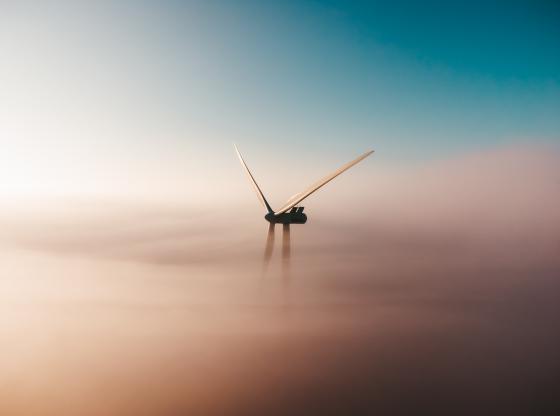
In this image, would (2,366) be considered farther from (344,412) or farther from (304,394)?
(344,412)

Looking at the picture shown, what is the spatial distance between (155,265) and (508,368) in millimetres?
136916

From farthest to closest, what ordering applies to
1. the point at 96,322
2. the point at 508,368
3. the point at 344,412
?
the point at 96,322 < the point at 508,368 < the point at 344,412

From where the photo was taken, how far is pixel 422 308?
121 meters

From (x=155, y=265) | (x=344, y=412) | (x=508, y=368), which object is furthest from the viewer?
(x=155, y=265)

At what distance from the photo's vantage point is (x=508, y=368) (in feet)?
244

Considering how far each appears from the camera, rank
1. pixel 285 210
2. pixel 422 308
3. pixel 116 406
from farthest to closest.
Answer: pixel 422 308 < pixel 116 406 < pixel 285 210

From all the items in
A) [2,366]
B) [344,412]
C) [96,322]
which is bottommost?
[344,412]

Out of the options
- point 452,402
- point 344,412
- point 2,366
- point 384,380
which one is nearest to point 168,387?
point 344,412

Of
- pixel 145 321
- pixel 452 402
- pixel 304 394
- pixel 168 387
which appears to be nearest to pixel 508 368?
pixel 452 402

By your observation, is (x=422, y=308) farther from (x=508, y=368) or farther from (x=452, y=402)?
(x=452, y=402)

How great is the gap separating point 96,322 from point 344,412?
72.2 metres

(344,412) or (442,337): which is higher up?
(442,337)

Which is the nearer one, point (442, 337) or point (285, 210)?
point (285, 210)

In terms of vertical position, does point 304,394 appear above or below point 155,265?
below
